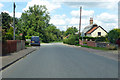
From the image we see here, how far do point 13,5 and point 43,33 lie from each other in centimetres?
6116

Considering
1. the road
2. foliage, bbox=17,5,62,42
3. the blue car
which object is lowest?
the road

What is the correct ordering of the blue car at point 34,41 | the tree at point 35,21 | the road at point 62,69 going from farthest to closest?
the tree at point 35,21
the blue car at point 34,41
the road at point 62,69

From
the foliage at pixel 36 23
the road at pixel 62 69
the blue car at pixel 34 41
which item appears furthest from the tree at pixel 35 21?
the road at pixel 62 69

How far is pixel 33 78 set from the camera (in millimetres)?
7609

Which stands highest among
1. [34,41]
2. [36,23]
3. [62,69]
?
[36,23]

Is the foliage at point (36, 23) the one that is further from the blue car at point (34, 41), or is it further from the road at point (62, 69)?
the road at point (62, 69)

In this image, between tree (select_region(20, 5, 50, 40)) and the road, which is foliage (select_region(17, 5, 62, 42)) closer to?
tree (select_region(20, 5, 50, 40))

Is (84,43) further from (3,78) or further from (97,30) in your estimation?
(3,78)

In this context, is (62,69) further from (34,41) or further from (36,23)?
(36,23)

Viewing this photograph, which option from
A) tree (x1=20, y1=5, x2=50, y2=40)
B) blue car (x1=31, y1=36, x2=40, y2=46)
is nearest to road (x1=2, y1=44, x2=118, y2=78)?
blue car (x1=31, y1=36, x2=40, y2=46)

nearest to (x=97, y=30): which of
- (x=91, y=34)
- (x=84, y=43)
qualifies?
(x=91, y=34)

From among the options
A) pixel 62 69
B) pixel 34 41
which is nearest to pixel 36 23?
pixel 34 41

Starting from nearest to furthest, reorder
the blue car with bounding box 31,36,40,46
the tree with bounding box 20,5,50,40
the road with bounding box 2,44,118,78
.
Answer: the road with bounding box 2,44,118,78 < the blue car with bounding box 31,36,40,46 < the tree with bounding box 20,5,50,40

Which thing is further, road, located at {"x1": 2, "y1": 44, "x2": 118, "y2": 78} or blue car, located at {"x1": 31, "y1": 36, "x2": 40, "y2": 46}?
blue car, located at {"x1": 31, "y1": 36, "x2": 40, "y2": 46}
